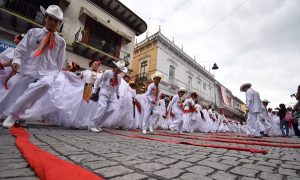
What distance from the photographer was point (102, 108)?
16.4 ft

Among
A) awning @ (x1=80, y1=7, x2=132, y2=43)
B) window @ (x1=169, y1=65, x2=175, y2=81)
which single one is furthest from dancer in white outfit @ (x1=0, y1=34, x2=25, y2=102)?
window @ (x1=169, y1=65, x2=175, y2=81)

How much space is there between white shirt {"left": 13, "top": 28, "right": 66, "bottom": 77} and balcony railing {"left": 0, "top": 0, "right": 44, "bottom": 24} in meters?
9.87

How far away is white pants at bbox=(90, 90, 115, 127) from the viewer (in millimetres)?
4977

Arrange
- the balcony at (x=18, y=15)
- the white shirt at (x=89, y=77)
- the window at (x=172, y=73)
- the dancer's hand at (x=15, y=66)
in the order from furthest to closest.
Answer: the window at (x=172, y=73) < the balcony at (x=18, y=15) < the white shirt at (x=89, y=77) < the dancer's hand at (x=15, y=66)

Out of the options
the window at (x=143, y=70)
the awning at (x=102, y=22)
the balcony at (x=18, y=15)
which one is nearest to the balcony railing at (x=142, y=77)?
the window at (x=143, y=70)

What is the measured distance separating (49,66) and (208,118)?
36.8ft

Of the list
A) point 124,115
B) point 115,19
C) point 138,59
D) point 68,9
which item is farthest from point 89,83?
point 138,59

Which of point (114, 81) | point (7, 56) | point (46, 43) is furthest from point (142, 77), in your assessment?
point (46, 43)

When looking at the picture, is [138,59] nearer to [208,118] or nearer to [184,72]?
[184,72]

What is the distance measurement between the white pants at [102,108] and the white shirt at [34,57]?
1535 mm

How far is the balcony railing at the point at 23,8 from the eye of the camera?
11289 millimetres

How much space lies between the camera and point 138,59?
24500mm

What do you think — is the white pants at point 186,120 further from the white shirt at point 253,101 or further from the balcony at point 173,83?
the balcony at point 173,83

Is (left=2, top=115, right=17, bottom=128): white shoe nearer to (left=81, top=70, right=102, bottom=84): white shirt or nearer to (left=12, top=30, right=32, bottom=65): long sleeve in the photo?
(left=12, top=30, right=32, bottom=65): long sleeve
